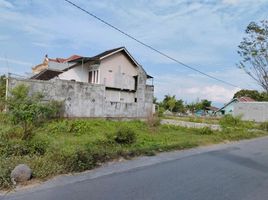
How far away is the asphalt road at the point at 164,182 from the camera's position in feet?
16.6

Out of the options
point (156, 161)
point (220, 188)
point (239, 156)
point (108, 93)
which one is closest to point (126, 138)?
point (156, 161)

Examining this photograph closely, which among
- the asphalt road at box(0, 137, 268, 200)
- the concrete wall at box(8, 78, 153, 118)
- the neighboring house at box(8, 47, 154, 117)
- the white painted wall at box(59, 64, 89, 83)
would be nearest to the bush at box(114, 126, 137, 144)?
the asphalt road at box(0, 137, 268, 200)

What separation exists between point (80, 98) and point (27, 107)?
195 inches

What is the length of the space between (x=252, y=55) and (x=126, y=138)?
63.7ft

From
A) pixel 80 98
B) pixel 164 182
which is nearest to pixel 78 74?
pixel 80 98

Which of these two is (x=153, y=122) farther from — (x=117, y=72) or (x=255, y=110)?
(x=255, y=110)

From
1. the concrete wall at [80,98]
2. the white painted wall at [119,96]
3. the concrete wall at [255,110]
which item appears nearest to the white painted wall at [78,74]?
the white painted wall at [119,96]

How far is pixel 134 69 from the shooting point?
2762 cm

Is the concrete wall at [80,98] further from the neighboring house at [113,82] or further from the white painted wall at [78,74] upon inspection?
the white painted wall at [78,74]

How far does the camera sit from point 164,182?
19.5 feet

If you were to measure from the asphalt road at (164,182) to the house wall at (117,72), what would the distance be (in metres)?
17.5

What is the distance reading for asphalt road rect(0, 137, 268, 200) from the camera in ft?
16.6

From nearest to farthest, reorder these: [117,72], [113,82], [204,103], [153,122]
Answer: [153,122]
[113,82]
[117,72]
[204,103]

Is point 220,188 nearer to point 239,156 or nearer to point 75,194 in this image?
point 75,194
